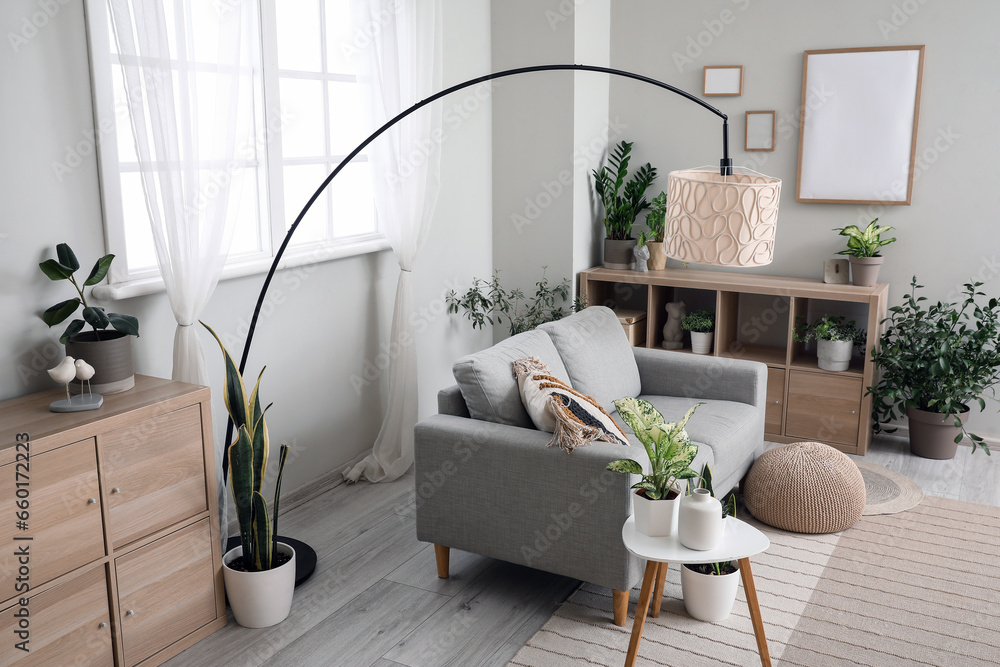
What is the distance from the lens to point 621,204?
16.0 ft

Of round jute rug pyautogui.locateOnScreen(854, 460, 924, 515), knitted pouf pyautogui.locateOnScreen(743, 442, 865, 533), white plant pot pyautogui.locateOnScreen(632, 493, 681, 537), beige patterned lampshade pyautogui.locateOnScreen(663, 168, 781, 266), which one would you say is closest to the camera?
beige patterned lampshade pyautogui.locateOnScreen(663, 168, 781, 266)

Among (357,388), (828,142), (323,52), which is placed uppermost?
(323,52)

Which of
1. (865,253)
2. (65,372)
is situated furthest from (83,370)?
(865,253)

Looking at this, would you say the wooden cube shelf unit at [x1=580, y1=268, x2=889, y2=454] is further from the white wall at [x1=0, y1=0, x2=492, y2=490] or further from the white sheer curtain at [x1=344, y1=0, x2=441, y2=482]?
the white sheer curtain at [x1=344, y1=0, x2=441, y2=482]

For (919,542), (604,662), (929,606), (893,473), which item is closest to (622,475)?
(604,662)

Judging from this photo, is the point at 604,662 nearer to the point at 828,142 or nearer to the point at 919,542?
the point at 919,542

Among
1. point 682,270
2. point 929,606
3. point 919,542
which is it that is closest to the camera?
point 929,606

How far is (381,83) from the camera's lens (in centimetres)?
379

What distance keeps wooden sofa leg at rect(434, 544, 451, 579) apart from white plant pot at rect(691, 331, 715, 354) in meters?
2.14

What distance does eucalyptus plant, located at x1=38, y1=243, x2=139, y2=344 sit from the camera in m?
2.46

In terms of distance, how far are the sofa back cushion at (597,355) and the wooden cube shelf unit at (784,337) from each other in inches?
29.2

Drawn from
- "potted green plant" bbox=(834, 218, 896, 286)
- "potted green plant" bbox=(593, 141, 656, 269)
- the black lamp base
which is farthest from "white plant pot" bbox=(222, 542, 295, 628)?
"potted green plant" bbox=(834, 218, 896, 286)

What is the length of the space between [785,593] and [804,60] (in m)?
2.83

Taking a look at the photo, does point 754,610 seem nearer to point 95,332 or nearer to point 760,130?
point 95,332
